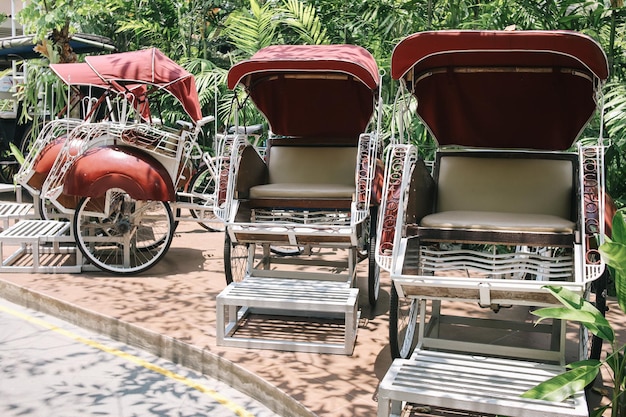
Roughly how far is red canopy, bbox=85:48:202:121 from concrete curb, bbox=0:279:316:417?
7.58 ft

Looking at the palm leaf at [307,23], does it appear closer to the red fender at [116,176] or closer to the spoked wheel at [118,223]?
the spoked wheel at [118,223]

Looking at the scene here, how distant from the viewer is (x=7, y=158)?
44.8ft

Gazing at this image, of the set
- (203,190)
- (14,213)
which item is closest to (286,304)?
(14,213)

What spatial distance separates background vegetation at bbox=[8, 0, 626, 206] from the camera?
7.52m

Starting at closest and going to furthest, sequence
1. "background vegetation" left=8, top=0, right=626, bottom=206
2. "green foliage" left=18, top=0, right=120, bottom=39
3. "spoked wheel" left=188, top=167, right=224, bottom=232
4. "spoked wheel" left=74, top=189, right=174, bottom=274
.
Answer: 1. "spoked wheel" left=74, top=189, right=174, bottom=274
2. "background vegetation" left=8, top=0, right=626, bottom=206
3. "green foliage" left=18, top=0, right=120, bottom=39
4. "spoked wheel" left=188, top=167, right=224, bottom=232

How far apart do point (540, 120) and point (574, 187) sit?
0.69m

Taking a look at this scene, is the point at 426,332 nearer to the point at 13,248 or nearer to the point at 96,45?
the point at 13,248

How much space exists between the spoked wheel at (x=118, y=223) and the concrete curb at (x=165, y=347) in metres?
0.83

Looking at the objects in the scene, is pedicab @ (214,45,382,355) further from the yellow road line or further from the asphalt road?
the asphalt road

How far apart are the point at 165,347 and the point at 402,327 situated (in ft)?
5.77

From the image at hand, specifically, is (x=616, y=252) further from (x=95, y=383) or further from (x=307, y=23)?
(x=307, y=23)

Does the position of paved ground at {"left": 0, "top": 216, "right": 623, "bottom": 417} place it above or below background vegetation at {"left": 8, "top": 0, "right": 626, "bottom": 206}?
below

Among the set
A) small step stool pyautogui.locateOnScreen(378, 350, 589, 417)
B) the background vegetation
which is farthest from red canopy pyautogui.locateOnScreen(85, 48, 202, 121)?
small step stool pyautogui.locateOnScreen(378, 350, 589, 417)

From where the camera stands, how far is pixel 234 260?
267 inches
